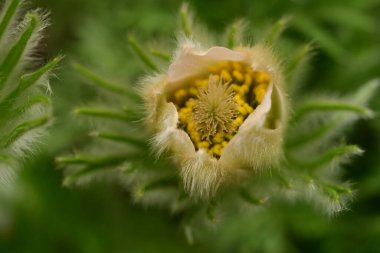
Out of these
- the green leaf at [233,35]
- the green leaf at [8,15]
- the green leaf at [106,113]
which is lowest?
the green leaf at [106,113]

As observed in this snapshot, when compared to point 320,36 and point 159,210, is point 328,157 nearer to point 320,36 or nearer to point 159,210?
point 320,36

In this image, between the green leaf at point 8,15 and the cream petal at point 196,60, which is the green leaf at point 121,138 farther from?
the green leaf at point 8,15

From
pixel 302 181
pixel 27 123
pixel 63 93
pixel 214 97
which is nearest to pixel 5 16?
pixel 27 123

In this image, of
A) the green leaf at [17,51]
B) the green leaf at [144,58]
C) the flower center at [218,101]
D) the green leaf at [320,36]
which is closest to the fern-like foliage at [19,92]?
the green leaf at [17,51]

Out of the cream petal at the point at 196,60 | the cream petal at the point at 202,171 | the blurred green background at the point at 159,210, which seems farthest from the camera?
the blurred green background at the point at 159,210

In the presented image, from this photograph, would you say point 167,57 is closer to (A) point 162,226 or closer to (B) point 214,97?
(B) point 214,97

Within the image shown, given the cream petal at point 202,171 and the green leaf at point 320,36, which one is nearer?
the cream petal at point 202,171

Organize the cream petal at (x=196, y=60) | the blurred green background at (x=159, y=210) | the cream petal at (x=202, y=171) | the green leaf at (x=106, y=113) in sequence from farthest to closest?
the blurred green background at (x=159, y=210) < the green leaf at (x=106, y=113) < the cream petal at (x=196, y=60) < the cream petal at (x=202, y=171)
